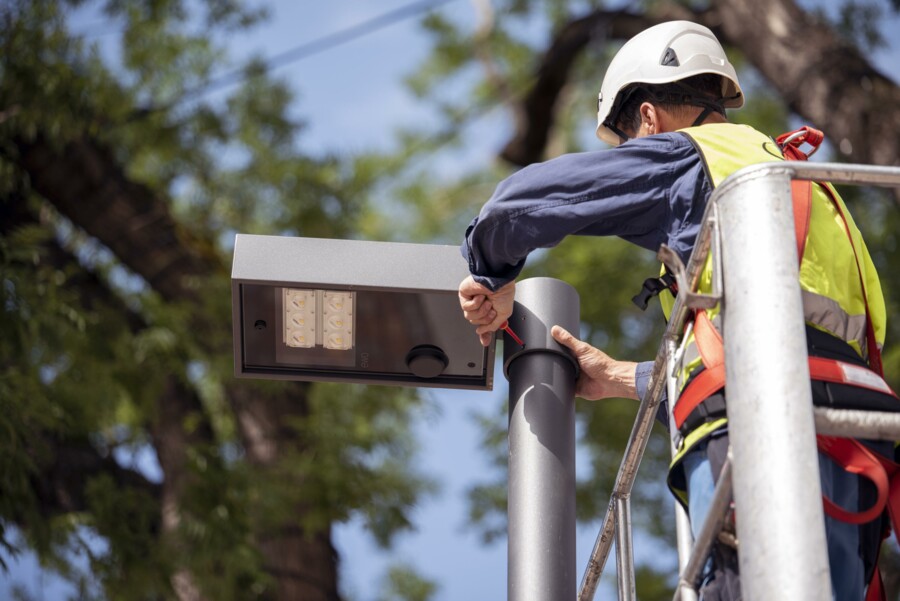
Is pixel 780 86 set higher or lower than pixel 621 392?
higher

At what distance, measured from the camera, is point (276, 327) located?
4.05 meters

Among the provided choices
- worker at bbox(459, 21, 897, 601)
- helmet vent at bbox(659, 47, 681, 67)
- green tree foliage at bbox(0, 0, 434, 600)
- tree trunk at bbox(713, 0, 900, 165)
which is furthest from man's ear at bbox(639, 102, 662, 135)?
tree trunk at bbox(713, 0, 900, 165)

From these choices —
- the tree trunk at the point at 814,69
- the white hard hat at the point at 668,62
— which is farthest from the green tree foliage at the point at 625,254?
the white hard hat at the point at 668,62

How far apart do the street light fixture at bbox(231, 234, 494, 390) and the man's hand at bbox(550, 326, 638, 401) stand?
0.80 feet

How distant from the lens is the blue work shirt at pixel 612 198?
3.31 metres

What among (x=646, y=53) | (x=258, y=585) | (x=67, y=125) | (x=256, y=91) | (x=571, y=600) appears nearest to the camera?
(x=571, y=600)

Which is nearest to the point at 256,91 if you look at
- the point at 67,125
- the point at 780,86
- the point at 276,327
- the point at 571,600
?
the point at 67,125

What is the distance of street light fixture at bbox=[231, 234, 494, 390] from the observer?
3887 millimetres

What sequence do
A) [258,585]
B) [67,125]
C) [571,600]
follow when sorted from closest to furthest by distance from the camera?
1. [571,600]
2. [258,585]
3. [67,125]

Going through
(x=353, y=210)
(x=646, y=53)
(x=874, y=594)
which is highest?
(x=353, y=210)

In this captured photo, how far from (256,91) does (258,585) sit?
500 centimetres

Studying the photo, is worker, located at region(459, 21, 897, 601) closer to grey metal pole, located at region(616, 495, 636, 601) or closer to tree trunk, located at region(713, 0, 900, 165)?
grey metal pole, located at region(616, 495, 636, 601)

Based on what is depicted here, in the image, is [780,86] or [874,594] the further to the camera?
[780,86]

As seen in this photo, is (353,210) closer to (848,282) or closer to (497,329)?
(497,329)
